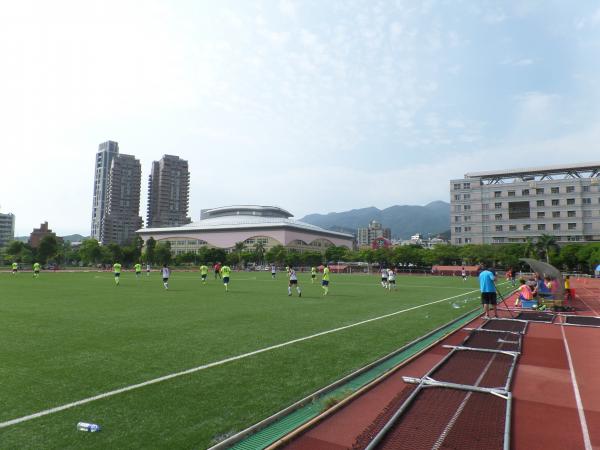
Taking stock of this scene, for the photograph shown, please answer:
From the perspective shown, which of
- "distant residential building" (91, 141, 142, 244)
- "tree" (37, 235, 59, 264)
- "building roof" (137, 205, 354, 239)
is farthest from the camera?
"distant residential building" (91, 141, 142, 244)

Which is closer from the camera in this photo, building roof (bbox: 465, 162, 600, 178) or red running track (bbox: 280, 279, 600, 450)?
red running track (bbox: 280, 279, 600, 450)

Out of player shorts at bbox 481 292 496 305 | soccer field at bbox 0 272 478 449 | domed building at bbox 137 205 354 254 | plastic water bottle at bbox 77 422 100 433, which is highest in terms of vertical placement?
domed building at bbox 137 205 354 254

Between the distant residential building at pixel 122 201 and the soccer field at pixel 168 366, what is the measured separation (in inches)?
7586

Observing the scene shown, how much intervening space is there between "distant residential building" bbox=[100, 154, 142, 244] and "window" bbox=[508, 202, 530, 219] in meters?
163

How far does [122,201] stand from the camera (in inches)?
7657

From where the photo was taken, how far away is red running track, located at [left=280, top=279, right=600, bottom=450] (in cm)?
445

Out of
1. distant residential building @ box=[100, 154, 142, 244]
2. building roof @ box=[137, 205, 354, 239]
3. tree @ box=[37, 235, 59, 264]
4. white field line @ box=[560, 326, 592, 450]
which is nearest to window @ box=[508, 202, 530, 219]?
building roof @ box=[137, 205, 354, 239]

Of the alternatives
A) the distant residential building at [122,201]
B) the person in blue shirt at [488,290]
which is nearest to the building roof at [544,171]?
the person in blue shirt at [488,290]

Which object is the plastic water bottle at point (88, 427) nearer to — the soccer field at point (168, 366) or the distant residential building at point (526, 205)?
the soccer field at point (168, 366)

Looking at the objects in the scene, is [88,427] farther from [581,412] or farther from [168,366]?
[581,412]

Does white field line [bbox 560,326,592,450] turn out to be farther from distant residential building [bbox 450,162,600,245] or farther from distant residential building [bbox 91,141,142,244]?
distant residential building [bbox 91,141,142,244]

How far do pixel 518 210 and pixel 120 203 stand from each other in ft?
573

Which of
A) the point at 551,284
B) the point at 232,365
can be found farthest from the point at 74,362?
the point at 551,284

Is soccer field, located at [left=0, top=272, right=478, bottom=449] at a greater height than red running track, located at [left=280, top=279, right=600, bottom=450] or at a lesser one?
greater
